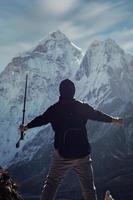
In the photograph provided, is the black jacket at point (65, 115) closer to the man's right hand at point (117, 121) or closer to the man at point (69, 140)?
the man at point (69, 140)

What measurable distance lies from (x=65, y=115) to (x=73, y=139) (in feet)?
1.92

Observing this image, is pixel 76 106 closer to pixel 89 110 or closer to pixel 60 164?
pixel 89 110

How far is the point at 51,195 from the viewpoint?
1227cm

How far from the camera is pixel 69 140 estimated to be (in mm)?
12508

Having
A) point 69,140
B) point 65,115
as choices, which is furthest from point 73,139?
point 65,115

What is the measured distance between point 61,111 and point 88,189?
1.84m

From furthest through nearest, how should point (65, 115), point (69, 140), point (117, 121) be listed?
point (117, 121), point (65, 115), point (69, 140)

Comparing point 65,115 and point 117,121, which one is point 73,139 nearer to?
point 65,115

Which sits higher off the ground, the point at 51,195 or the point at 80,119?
the point at 80,119

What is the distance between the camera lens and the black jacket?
41.5 feet

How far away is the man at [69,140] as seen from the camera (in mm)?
12328

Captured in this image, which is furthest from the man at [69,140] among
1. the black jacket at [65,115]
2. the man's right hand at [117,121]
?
the man's right hand at [117,121]

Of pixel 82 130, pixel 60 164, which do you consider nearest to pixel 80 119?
pixel 82 130

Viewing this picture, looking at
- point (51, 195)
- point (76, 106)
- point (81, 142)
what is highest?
point (76, 106)
